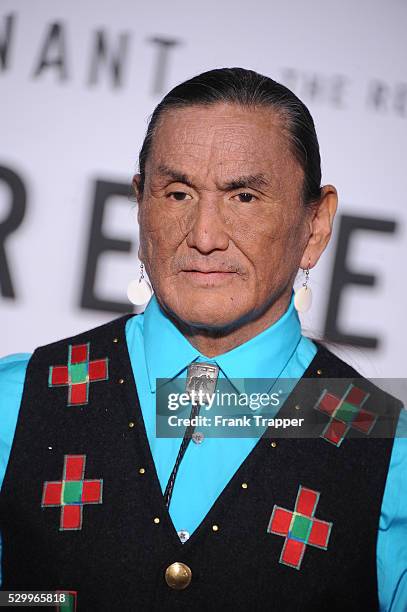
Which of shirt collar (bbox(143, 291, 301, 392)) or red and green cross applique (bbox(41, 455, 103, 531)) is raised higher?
shirt collar (bbox(143, 291, 301, 392))

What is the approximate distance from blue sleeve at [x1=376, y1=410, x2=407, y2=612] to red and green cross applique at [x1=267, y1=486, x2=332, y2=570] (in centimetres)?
9

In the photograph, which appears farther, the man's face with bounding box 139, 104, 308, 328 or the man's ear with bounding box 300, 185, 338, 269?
the man's ear with bounding box 300, 185, 338, 269

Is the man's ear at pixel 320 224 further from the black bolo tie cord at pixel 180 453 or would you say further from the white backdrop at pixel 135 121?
the white backdrop at pixel 135 121

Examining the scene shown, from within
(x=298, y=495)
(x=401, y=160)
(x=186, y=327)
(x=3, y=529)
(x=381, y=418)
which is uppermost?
(x=401, y=160)

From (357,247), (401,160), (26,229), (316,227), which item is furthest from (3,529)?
(401,160)

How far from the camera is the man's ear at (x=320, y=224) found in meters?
1.61

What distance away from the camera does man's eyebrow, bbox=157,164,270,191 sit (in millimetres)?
1438

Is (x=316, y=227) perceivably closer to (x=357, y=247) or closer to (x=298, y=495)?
(x=298, y=495)

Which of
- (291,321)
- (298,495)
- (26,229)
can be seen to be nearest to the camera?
(298,495)

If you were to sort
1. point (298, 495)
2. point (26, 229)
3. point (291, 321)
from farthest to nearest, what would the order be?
point (26, 229)
point (291, 321)
point (298, 495)

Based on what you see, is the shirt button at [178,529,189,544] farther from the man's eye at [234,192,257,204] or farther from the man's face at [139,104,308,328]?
the man's eye at [234,192,257,204]

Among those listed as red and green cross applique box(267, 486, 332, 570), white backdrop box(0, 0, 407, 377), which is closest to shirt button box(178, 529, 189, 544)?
red and green cross applique box(267, 486, 332, 570)

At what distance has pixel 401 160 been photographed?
2652 millimetres

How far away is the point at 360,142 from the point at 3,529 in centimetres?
161
